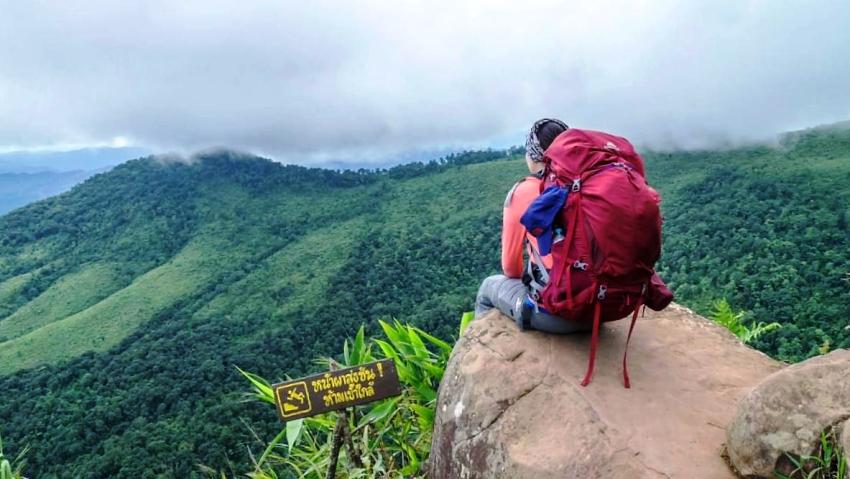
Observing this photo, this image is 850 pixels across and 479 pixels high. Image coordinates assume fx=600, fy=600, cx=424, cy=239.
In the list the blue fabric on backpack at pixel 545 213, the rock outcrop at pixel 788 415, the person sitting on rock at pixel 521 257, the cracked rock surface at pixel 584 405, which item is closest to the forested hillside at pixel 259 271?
the cracked rock surface at pixel 584 405

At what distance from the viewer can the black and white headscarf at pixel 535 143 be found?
3334 mm

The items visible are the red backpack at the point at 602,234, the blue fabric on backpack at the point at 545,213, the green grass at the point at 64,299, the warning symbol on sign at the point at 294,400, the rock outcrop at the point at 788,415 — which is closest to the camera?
the rock outcrop at the point at 788,415

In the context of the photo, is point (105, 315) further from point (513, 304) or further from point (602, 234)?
point (602, 234)

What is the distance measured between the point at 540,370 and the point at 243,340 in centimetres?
4409

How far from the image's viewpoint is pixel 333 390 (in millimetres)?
3053

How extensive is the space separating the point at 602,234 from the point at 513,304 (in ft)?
2.71

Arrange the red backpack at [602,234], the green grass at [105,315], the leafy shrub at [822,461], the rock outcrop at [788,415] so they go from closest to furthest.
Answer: the leafy shrub at [822,461]
the rock outcrop at [788,415]
the red backpack at [602,234]
the green grass at [105,315]

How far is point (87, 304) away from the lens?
6284cm

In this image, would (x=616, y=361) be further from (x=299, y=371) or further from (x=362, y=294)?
(x=362, y=294)

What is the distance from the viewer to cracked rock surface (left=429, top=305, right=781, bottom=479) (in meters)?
2.51

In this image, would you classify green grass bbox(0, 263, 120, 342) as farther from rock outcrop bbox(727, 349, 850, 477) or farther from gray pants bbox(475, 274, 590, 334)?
rock outcrop bbox(727, 349, 850, 477)

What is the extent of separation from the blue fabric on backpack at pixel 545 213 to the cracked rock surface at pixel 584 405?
67 centimetres

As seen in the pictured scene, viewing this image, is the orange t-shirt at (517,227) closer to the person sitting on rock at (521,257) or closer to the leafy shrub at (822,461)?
the person sitting on rock at (521,257)

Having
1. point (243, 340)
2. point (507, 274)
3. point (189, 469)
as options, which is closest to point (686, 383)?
point (507, 274)
